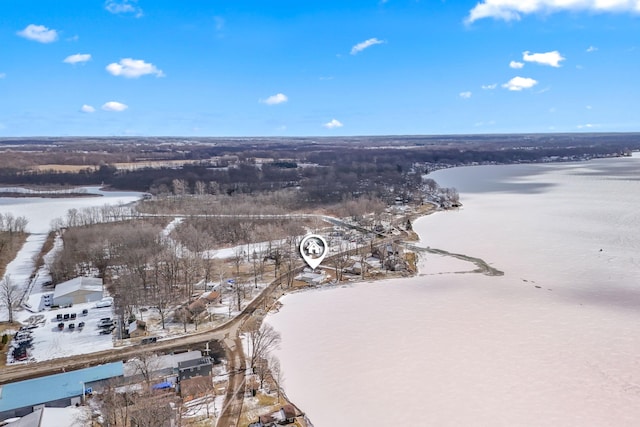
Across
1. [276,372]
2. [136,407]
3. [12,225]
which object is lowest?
[276,372]

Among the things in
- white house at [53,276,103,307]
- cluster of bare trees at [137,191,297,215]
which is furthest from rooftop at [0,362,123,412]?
cluster of bare trees at [137,191,297,215]

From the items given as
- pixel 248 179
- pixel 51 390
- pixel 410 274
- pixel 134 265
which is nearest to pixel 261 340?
pixel 51 390

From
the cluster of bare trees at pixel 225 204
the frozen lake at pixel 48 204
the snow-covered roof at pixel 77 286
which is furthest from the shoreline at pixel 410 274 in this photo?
the frozen lake at pixel 48 204

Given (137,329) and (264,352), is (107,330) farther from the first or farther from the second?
(264,352)

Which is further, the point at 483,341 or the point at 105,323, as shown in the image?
the point at 105,323

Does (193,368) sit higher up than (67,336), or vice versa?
(193,368)

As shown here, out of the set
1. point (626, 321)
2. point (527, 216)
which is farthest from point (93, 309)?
point (527, 216)
